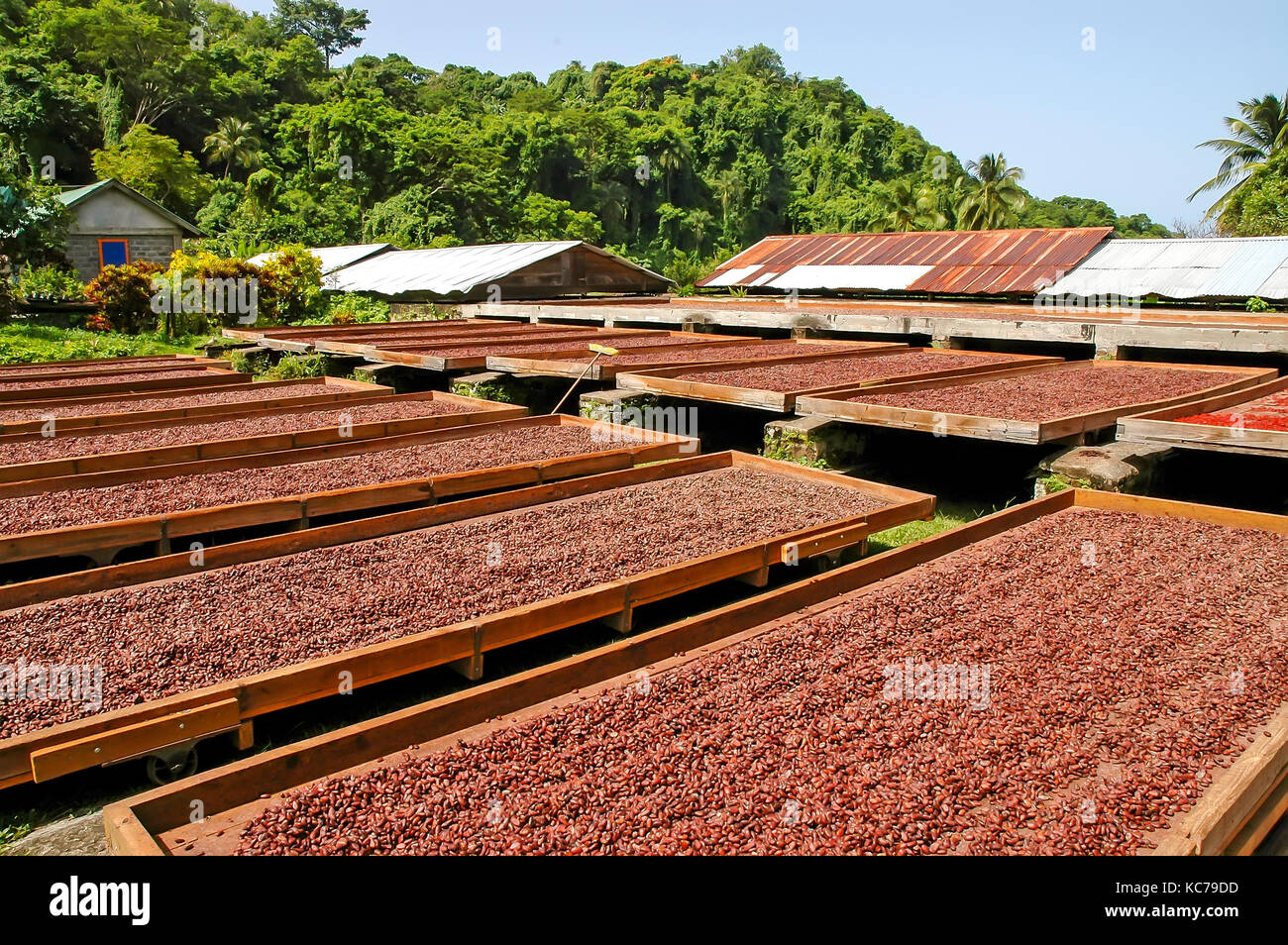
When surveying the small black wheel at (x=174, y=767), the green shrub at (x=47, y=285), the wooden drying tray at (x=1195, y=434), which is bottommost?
the small black wheel at (x=174, y=767)

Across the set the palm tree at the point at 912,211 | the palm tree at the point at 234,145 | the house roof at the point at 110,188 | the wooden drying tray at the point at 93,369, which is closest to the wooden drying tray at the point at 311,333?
the wooden drying tray at the point at 93,369

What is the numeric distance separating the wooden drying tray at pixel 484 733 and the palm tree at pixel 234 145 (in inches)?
1458

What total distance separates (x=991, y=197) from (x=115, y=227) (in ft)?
96.9

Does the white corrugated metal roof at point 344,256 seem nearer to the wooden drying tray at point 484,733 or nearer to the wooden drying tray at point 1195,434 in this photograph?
the wooden drying tray at point 1195,434

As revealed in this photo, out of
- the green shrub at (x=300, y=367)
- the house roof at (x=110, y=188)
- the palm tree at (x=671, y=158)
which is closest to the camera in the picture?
the green shrub at (x=300, y=367)

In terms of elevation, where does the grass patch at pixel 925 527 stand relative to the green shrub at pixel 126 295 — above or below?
below

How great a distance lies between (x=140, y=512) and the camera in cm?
535

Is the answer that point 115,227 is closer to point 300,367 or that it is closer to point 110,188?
point 110,188

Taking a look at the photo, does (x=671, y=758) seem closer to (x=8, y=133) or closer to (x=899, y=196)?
(x=8, y=133)

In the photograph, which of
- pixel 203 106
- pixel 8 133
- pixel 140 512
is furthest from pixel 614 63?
pixel 140 512

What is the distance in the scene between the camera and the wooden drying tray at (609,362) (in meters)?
9.24

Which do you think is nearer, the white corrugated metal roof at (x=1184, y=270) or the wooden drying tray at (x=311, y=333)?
the wooden drying tray at (x=311, y=333)

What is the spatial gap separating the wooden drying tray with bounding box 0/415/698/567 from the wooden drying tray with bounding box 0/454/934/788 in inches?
17.3

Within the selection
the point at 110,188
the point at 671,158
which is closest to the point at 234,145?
the point at 110,188
